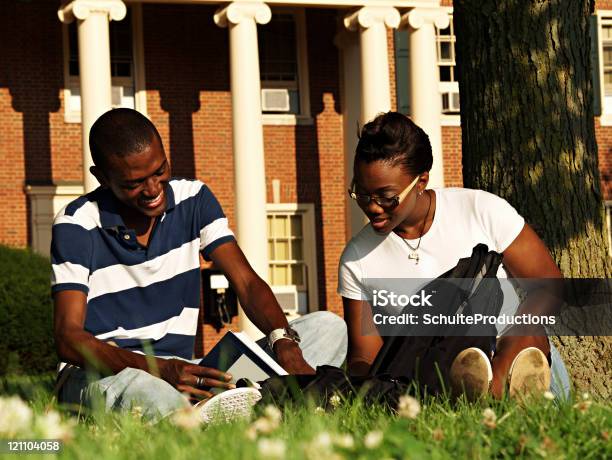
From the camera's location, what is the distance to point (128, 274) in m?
4.87

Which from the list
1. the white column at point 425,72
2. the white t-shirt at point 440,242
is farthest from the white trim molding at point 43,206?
the white t-shirt at point 440,242

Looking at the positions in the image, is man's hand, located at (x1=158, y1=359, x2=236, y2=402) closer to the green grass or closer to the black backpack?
the black backpack

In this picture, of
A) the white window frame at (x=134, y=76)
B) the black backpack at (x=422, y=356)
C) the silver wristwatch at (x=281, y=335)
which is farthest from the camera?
the white window frame at (x=134, y=76)

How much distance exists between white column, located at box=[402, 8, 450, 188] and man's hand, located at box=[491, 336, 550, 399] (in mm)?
14551

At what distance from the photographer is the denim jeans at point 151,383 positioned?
421cm

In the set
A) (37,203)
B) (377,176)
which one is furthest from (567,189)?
(37,203)

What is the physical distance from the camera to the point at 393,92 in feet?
69.3

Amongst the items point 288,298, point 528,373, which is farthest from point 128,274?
point 288,298

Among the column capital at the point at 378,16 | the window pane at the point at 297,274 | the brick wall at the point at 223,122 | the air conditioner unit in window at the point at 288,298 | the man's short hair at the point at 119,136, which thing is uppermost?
the column capital at the point at 378,16

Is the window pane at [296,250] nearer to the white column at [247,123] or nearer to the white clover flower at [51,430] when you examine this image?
the white column at [247,123]

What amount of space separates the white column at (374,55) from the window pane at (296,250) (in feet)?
9.79

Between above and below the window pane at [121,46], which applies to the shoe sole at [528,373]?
below

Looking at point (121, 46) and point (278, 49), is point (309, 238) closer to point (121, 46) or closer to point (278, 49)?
point (278, 49)

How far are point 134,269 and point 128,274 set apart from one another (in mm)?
40
